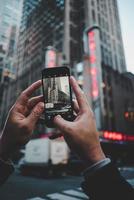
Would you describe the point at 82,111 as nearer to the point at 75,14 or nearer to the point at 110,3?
the point at 75,14

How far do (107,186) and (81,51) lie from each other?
52281mm

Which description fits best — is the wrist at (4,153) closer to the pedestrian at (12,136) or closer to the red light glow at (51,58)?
the pedestrian at (12,136)

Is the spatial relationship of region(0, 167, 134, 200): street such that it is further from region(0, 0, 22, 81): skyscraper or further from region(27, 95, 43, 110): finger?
region(0, 0, 22, 81): skyscraper

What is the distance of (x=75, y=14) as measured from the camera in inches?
2149

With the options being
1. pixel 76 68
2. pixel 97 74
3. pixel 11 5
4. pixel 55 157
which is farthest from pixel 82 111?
pixel 76 68

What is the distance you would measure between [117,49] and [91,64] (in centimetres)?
3283

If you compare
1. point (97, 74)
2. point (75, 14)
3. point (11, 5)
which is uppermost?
point (75, 14)

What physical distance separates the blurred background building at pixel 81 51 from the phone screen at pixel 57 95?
2.34 metres

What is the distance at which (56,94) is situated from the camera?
1.61m

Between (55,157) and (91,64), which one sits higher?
(91,64)

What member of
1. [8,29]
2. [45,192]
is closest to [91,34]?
[45,192]

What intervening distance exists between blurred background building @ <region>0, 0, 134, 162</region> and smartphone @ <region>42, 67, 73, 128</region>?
2.32 meters

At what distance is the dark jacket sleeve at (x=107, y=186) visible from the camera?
0.92 m

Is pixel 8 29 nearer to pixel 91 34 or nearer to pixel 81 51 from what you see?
pixel 91 34
